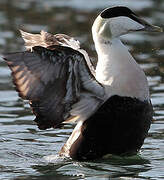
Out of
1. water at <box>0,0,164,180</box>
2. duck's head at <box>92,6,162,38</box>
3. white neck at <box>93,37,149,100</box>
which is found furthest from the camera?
duck's head at <box>92,6,162,38</box>

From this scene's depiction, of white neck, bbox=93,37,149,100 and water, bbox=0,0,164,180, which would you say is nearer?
white neck, bbox=93,37,149,100

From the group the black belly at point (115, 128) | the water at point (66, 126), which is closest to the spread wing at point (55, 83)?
the black belly at point (115, 128)

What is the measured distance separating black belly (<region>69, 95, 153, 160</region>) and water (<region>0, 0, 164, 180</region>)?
0.20 m

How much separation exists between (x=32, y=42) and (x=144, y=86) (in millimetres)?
1803

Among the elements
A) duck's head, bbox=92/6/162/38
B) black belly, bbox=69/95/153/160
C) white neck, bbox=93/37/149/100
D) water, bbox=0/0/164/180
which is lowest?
water, bbox=0/0/164/180

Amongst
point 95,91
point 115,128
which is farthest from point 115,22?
point 115,128

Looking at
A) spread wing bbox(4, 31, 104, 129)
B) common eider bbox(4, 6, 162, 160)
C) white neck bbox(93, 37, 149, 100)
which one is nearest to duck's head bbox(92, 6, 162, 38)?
common eider bbox(4, 6, 162, 160)

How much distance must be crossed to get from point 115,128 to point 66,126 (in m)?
2.37

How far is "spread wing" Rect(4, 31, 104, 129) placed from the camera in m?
8.19

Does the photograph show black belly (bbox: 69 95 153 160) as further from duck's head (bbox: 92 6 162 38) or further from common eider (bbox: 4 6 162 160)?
duck's head (bbox: 92 6 162 38)

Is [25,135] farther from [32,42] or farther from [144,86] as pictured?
[144,86]

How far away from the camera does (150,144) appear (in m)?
10.1

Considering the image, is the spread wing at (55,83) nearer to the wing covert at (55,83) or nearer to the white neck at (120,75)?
the wing covert at (55,83)

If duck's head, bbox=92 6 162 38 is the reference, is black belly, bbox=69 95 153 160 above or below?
below
